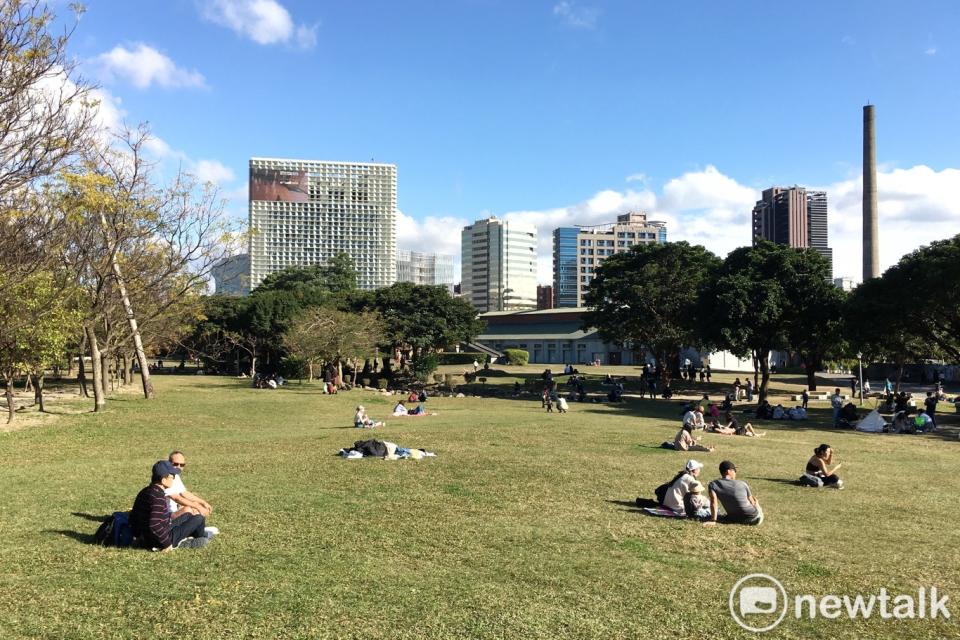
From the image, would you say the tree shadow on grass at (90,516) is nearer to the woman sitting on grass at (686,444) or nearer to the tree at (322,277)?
the woman sitting on grass at (686,444)

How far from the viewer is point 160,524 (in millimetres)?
8227

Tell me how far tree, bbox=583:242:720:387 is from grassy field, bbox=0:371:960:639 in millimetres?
27764

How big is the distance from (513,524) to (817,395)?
3894 centimetres

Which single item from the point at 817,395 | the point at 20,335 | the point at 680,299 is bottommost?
the point at 817,395

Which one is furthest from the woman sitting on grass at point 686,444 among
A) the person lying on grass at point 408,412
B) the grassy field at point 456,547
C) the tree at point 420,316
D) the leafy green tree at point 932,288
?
the tree at point 420,316

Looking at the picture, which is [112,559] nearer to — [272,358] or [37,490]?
[37,490]

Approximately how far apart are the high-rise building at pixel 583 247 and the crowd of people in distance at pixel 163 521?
17226cm

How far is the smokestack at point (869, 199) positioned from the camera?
71.6m

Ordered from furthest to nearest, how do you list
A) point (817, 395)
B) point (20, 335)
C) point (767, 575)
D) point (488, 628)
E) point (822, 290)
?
point (817, 395), point (822, 290), point (20, 335), point (767, 575), point (488, 628)

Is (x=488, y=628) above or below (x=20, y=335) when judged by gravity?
below

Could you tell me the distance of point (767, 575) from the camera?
7.62 m

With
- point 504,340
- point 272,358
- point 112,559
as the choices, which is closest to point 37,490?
point 112,559

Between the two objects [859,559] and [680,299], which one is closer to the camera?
[859,559]

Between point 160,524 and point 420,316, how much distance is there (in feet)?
159
